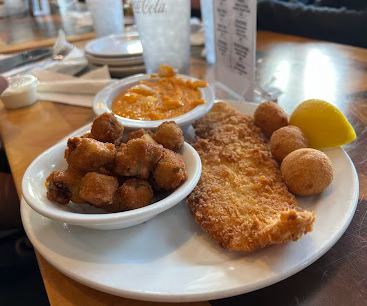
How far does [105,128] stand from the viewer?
3.14 ft

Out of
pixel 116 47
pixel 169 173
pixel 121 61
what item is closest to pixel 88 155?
pixel 169 173

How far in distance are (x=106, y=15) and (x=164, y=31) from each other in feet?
3.68

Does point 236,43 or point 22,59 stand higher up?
point 236,43

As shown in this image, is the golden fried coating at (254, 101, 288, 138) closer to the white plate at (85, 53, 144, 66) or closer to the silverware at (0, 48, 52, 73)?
the white plate at (85, 53, 144, 66)

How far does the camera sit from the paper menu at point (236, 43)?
4.68 feet

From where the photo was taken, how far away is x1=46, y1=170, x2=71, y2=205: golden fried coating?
834 mm

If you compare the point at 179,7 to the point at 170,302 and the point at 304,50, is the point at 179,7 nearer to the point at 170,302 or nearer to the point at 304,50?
the point at 304,50

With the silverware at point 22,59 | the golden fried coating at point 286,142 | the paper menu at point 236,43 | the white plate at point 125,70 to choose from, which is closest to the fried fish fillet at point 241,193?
the golden fried coating at point 286,142

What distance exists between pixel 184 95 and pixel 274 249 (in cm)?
80

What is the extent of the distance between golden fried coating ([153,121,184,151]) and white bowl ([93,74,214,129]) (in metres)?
0.18

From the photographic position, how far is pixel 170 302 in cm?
68

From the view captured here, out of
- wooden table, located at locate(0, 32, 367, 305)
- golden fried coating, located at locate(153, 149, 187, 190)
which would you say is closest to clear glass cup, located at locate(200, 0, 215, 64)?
wooden table, located at locate(0, 32, 367, 305)

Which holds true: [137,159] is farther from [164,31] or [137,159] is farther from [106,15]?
[106,15]

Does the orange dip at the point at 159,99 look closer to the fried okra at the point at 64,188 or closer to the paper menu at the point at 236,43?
the paper menu at the point at 236,43
